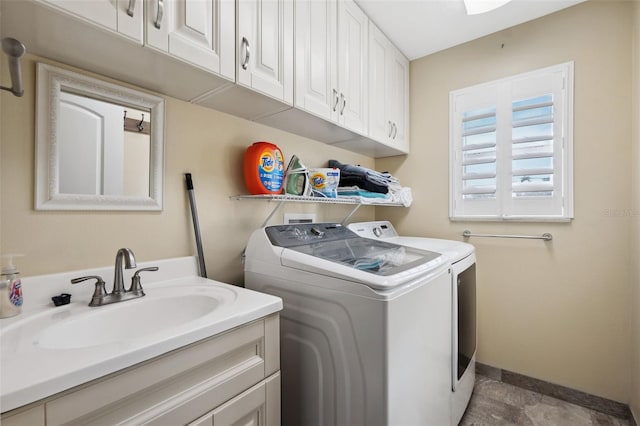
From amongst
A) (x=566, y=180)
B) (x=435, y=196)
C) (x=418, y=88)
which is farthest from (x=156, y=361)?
(x=418, y=88)

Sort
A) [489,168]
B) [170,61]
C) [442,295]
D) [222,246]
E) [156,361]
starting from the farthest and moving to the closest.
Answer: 1. [489,168]
2. [222,246]
3. [442,295]
4. [170,61]
5. [156,361]

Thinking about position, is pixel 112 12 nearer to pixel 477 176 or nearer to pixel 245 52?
pixel 245 52

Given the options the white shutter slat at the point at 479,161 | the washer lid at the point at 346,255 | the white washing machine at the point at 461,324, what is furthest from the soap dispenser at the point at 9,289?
the white shutter slat at the point at 479,161

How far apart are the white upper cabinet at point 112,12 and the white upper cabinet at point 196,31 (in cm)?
3

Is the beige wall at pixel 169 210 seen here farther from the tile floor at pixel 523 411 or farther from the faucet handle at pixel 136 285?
the tile floor at pixel 523 411

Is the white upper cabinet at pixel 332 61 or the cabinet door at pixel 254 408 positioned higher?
the white upper cabinet at pixel 332 61

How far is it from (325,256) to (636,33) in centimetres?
218

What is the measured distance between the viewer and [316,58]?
59.2 inches

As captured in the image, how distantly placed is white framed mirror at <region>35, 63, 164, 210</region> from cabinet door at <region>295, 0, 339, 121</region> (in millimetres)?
662

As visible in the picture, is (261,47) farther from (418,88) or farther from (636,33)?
(636,33)

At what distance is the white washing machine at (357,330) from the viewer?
0.97 metres

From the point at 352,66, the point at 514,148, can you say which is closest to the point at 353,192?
the point at 352,66

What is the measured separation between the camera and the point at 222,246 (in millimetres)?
1468

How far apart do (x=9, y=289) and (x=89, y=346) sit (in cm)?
35
